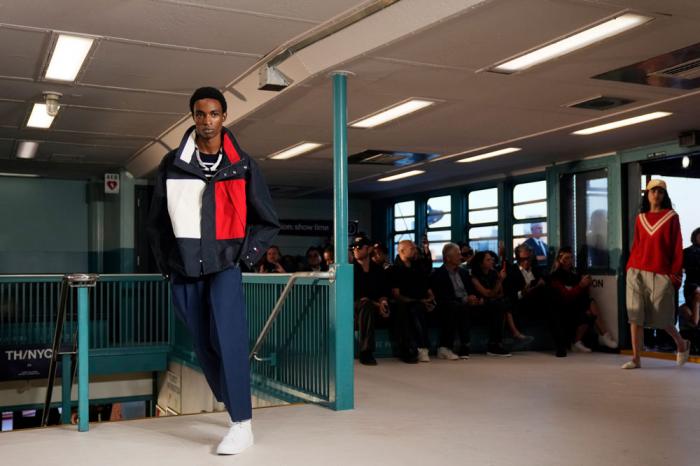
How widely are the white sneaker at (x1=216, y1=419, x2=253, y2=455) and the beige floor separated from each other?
55mm

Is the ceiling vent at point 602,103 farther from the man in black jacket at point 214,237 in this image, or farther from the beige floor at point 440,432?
the man in black jacket at point 214,237

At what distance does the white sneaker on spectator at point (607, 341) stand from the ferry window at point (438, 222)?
16.1 feet

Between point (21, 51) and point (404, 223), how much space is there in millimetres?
10414

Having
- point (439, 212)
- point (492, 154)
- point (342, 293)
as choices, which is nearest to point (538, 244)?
point (492, 154)

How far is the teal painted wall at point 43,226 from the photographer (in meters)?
12.4

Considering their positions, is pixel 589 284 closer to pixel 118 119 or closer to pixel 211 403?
pixel 211 403

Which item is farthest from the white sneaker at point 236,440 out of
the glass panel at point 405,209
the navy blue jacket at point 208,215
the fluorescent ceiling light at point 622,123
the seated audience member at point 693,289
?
the glass panel at point 405,209

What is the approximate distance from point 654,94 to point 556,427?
353 cm

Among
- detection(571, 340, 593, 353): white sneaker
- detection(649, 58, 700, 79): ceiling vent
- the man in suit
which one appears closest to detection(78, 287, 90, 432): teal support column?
detection(649, 58, 700, 79): ceiling vent

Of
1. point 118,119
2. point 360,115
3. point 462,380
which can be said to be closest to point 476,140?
point 360,115

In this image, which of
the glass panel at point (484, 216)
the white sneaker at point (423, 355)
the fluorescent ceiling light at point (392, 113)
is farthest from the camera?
the glass panel at point (484, 216)

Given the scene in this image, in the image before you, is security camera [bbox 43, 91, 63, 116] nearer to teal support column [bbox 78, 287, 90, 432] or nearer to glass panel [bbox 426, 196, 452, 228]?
teal support column [bbox 78, 287, 90, 432]

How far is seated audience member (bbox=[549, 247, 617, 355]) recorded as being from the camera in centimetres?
923

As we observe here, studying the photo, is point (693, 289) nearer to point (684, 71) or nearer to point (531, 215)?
point (531, 215)
